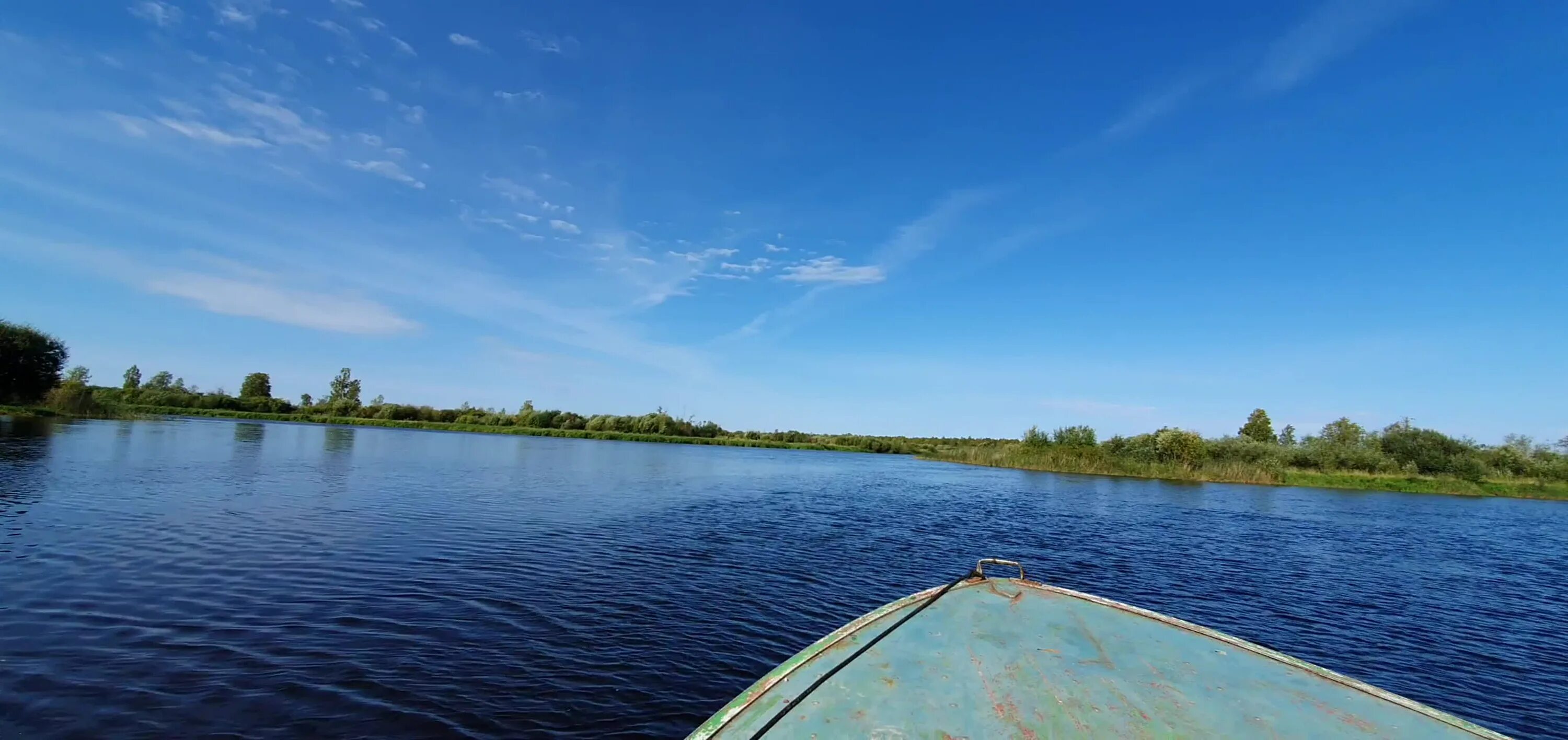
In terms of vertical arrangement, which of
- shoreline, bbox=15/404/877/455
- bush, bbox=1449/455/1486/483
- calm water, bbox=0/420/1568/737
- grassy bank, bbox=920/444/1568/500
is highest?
bush, bbox=1449/455/1486/483

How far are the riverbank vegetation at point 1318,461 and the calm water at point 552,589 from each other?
20868mm

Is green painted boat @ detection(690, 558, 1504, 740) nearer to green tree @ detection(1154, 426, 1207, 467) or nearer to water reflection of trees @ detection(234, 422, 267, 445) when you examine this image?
water reflection of trees @ detection(234, 422, 267, 445)

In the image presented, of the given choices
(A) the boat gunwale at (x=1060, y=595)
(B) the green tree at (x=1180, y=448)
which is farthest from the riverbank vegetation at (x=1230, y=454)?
(A) the boat gunwale at (x=1060, y=595)

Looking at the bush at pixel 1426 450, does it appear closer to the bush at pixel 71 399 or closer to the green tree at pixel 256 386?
the bush at pixel 71 399

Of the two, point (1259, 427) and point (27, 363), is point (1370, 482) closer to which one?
point (1259, 427)

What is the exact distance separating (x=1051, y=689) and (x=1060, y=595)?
155cm

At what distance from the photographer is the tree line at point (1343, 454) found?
4488 centimetres

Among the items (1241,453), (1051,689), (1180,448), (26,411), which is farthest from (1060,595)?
(26,411)

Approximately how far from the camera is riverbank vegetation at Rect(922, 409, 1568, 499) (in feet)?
139

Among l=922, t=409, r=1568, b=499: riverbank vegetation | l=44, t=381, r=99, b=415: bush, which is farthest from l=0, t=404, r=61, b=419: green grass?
l=922, t=409, r=1568, b=499: riverbank vegetation

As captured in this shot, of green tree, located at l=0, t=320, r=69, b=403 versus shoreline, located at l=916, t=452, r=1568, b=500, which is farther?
green tree, located at l=0, t=320, r=69, b=403

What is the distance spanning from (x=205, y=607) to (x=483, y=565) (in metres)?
3.33

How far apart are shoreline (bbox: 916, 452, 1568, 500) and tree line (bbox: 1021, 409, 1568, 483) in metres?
1.14

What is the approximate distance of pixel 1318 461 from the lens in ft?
160
